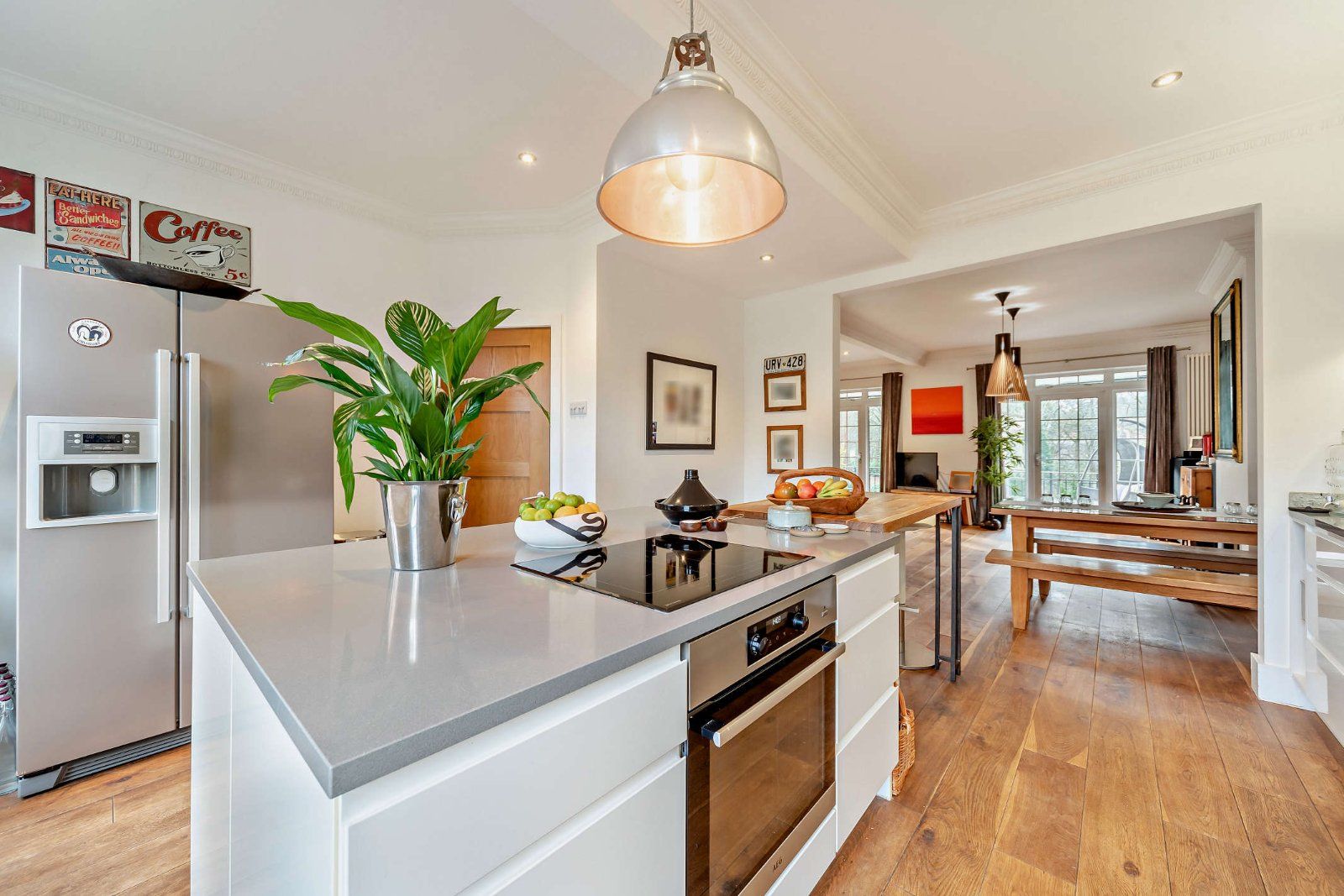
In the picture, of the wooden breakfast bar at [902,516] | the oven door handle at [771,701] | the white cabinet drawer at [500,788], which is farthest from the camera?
the wooden breakfast bar at [902,516]

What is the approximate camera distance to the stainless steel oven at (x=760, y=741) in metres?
0.87

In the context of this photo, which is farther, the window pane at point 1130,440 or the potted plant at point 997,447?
the potted plant at point 997,447

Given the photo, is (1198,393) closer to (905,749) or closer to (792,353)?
(792,353)

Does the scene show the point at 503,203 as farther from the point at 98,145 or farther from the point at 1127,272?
the point at 1127,272

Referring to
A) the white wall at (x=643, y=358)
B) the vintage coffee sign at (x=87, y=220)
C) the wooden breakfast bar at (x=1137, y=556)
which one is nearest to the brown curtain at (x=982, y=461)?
the wooden breakfast bar at (x=1137, y=556)

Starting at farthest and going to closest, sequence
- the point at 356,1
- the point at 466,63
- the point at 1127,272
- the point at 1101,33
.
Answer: the point at 1127,272 → the point at 466,63 → the point at 1101,33 → the point at 356,1

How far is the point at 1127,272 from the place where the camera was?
421 centimetres

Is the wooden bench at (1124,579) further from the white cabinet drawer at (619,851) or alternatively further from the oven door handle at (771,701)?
the white cabinet drawer at (619,851)

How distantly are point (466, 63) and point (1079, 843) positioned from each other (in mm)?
3351

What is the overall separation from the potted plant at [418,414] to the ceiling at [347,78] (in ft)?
4.69

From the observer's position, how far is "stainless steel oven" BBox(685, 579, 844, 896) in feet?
2.84

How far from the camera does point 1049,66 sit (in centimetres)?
206

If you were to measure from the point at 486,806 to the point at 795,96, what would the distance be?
2.60m

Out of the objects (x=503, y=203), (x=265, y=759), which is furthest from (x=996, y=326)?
(x=265, y=759)
